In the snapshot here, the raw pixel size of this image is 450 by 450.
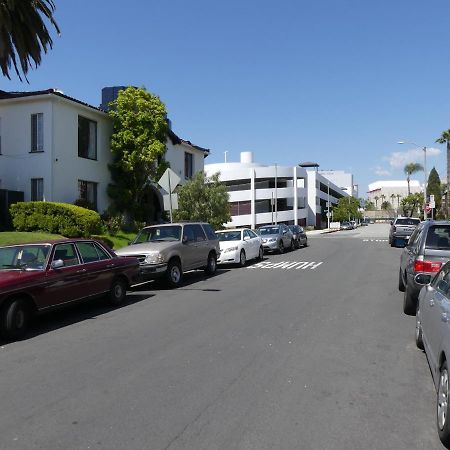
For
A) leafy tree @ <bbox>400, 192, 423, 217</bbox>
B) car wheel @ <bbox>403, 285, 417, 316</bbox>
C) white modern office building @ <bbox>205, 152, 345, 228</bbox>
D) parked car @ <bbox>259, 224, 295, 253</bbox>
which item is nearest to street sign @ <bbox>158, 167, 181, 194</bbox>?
car wheel @ <bbox>403, 285, 417, 316</bbox>

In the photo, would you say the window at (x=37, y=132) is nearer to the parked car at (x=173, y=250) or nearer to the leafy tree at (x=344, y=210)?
the parked car at (x=173, y=250)

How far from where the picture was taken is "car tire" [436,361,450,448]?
386 centimetres

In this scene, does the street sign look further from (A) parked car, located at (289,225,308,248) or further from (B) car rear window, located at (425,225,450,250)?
(A) parked car, located at (289,225,308,248)

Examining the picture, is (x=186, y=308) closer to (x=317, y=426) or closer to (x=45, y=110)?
(x=317, y=426)

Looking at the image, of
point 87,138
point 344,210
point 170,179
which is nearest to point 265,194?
point 344,210

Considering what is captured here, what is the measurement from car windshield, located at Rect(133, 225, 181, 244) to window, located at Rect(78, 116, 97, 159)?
11841 millimetres

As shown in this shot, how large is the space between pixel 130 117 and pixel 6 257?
18.5m

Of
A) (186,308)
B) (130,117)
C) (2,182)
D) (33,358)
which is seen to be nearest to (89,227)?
(2,182)

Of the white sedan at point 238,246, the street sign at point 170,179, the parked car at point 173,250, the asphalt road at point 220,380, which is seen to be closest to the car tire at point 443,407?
the asphalt road at point 220,380

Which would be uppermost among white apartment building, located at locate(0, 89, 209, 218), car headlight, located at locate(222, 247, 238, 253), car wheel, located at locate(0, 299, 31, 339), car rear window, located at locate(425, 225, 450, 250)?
white apartment building, located at locate(0, 89, 209, 218)

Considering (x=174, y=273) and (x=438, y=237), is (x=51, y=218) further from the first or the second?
(x=438, y=237)

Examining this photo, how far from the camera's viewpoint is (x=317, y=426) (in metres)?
4.32

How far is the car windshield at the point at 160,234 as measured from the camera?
575 inches

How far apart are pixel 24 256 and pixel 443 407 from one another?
7282 millimetres
